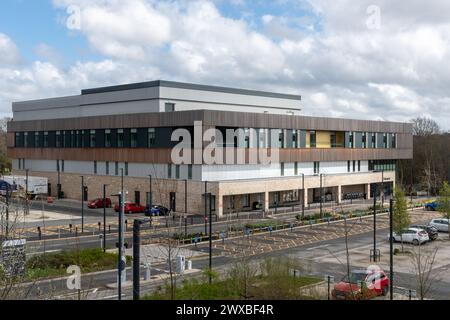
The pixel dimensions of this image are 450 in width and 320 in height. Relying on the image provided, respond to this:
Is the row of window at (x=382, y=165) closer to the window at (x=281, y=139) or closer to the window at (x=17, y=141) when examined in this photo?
the window at (x=281, y=139)

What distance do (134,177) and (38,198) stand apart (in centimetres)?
1809

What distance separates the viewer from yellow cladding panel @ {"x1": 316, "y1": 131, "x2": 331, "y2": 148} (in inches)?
2697

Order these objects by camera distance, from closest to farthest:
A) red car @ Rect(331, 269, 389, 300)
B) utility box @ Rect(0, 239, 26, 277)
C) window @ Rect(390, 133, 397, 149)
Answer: utility box @ Rect(0, 239, 26, 277) → red car @ Rect(331, 269, 389, 300) → window @ Rect(390, 133, 397, 149)

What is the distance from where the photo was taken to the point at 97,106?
242ft

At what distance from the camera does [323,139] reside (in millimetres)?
69562

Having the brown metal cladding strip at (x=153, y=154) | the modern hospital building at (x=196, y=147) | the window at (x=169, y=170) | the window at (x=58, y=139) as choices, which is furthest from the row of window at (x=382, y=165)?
the window at (x=58, y=139)

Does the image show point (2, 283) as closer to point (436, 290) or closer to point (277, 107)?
point (436, 290)

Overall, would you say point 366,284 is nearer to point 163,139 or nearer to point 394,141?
point 163,139

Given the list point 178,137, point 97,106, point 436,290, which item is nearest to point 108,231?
point 178,137

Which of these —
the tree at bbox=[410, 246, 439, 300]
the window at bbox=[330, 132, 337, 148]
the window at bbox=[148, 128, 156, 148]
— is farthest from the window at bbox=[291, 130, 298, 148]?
the tree at bbox=[410, 246, 439, 300]

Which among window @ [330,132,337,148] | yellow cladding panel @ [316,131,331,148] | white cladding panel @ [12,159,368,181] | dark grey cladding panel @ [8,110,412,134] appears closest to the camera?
white cladding panel @ [12,159,368,181]

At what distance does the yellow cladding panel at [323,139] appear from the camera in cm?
6850

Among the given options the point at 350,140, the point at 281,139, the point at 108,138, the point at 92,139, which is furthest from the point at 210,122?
the point at 350,140

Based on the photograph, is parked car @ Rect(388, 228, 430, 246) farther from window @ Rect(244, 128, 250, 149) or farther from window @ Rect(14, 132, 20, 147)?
window @ Rect(14, 132, 20, 147)
